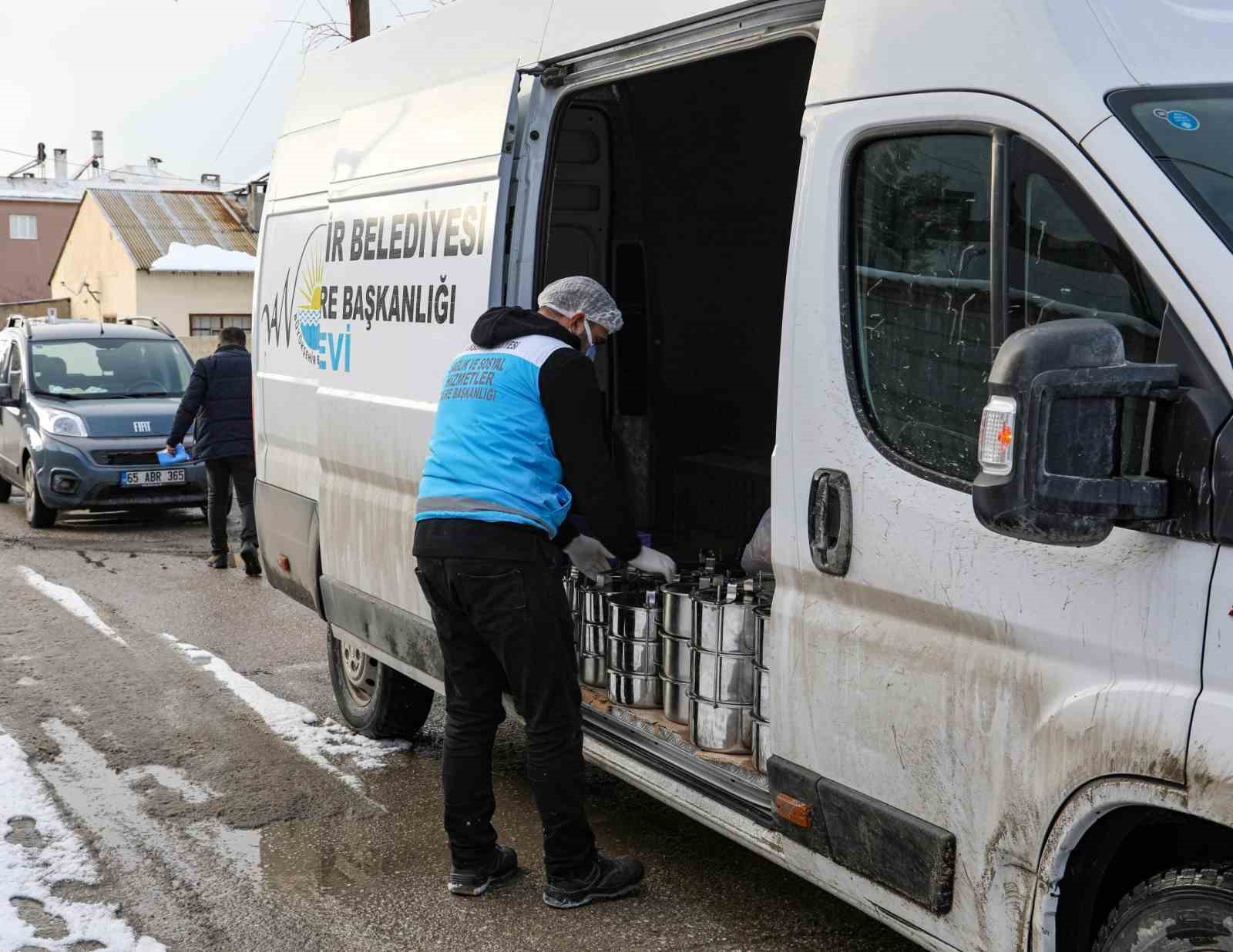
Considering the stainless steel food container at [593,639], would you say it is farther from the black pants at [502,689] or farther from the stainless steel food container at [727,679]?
the stainless steel food container at [727,679]

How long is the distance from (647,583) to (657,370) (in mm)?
2244

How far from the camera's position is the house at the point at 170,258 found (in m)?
38.6

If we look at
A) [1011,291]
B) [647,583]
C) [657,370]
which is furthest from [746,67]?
[1011,291]

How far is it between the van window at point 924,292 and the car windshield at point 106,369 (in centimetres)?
1166

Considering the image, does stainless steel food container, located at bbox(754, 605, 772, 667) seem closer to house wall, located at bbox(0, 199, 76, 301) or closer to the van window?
the van window

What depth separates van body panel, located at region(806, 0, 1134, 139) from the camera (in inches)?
106

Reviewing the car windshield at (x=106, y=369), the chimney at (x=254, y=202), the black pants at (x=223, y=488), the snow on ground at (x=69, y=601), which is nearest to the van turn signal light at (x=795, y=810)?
the snow on ground at (x=69, y=601)

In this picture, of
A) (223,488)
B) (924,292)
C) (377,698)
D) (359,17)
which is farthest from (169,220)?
(924,292)

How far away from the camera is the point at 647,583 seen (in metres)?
4.82

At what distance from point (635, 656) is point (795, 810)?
1202 mm

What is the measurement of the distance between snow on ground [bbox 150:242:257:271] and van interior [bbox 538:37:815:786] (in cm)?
3245

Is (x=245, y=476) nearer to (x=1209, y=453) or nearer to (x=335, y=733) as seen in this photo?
(x=335, y=733)

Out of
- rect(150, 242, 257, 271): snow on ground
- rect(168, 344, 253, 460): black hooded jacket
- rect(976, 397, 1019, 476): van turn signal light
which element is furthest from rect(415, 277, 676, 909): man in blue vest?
rect(150, 242, 257, 271): snow on ground

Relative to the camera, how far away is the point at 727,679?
4.11 m
